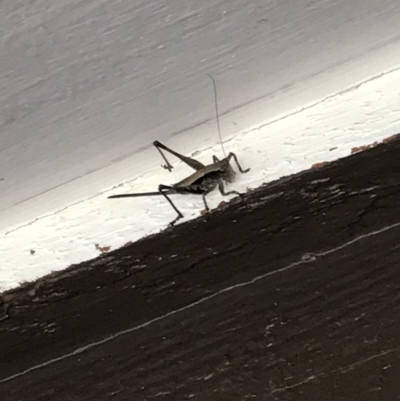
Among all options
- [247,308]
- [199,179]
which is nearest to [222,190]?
[199,179]

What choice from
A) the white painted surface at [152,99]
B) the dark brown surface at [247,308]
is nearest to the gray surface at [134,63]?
the white painted surface at [152,99]

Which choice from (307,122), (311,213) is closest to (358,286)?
(311,213)

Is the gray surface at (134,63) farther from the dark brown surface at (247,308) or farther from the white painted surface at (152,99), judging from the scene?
the dark brown surface at (247,308)

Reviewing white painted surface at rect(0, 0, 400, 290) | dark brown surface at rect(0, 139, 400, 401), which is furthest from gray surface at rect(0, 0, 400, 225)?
dark brown surface at rect(0, 139, 400, 401)

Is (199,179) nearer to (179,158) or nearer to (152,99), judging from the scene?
(179,158)

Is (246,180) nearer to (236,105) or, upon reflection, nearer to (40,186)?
(236,105)

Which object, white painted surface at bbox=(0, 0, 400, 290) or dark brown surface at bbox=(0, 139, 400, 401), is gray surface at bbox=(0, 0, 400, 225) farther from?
dark brown surface at bbox=(0, 139, 400, 401)

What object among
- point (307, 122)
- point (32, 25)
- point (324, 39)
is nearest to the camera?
point (32, 25)
